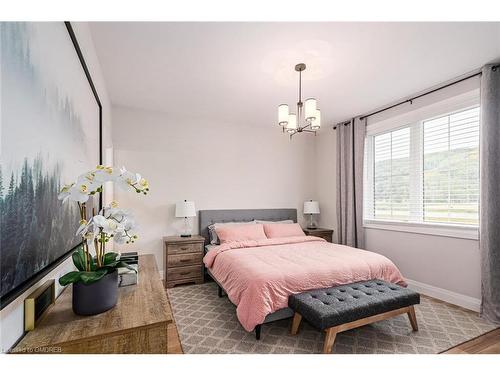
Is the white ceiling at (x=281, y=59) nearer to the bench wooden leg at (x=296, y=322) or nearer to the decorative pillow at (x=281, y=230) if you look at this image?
the decorative pillow at (x=281, y=230)

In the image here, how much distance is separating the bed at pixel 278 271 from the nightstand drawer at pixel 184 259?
1.11ft

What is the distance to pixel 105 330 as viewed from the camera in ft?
3.09

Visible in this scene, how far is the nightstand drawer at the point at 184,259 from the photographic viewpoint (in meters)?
3.55

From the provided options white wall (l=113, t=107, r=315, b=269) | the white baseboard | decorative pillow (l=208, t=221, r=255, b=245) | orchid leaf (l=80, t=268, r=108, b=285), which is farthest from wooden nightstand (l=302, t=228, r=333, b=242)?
orchid leaf (l=80, t=268, r=108, b=285)

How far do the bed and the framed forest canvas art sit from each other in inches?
55.5

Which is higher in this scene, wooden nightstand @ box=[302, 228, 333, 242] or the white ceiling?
the white ceiling

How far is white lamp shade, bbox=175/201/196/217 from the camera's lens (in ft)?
12.4

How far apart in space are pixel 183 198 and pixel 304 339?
2710 millimetres

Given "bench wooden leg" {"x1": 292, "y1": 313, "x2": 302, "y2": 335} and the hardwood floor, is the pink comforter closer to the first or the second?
"bench wooden leg" {"x1": 292, "y1": 313, "x2": 302, "y2": 335}

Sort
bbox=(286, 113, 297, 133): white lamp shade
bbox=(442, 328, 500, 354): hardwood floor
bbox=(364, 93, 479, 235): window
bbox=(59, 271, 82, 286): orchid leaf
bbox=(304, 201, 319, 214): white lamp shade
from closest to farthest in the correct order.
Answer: bbox=(59, 271, 82, 286): orchid leaf, bbox=(442, 328, 500, 354): hardwood floor, bbox=(286, 113, 297, 133): white lamp shade, bbox=(364, 93, 479, 235): window, bbox=(304, 201, 319, 214): white lamp shade

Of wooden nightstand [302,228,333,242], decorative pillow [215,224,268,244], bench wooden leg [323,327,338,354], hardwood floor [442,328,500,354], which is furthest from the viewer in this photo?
wooden nightstand [302,228,333,242]

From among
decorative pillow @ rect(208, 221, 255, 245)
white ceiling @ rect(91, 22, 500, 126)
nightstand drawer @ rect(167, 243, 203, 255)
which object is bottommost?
nightstand drawer @ rect(167, 243, 203, 255)
